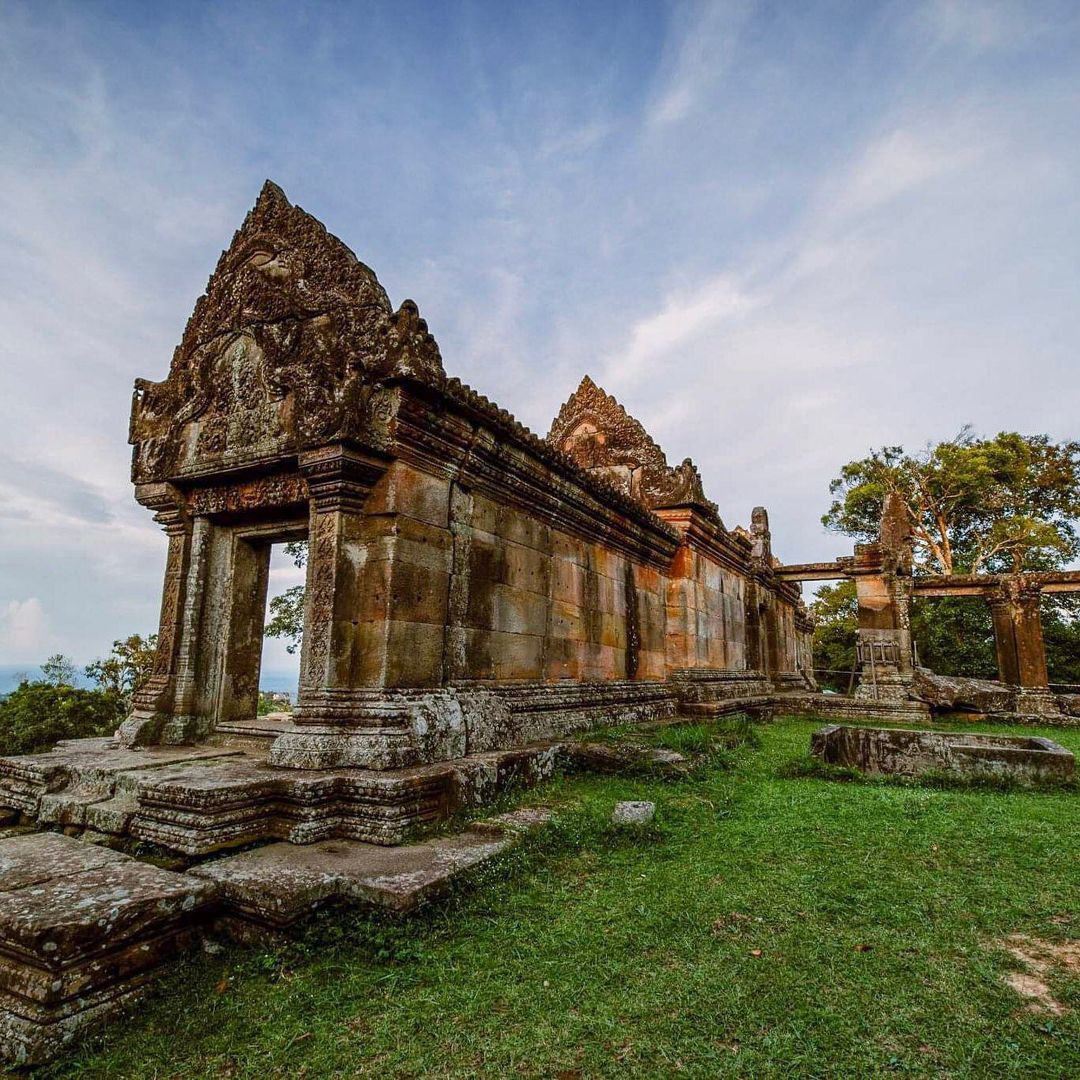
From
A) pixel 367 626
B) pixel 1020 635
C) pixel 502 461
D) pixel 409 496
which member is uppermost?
pixel 502 461

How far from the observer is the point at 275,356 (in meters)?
5.40

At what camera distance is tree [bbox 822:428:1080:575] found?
24.9 metres

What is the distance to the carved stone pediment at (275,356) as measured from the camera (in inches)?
195

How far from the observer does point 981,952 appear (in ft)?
8.21

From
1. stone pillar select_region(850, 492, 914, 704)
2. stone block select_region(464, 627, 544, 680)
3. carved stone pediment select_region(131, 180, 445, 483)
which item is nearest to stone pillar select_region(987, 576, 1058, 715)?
stone pillar select_region(850, 492, 914, 704)

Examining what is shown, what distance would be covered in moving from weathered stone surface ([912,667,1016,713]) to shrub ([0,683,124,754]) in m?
14.6

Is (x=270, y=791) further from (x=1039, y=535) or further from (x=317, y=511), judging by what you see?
(x=1039, y=535)

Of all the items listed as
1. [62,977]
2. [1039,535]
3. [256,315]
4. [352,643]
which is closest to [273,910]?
[62,977]

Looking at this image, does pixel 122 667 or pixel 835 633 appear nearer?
pixel 122 667

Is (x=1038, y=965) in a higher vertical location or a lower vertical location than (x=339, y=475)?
lower

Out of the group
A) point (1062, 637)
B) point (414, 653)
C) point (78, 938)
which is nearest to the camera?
point (78, 938)

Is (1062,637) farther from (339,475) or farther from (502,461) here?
(339,475)

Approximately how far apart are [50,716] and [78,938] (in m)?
7.43

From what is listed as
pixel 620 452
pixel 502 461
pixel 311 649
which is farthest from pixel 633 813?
pixel 620 452
